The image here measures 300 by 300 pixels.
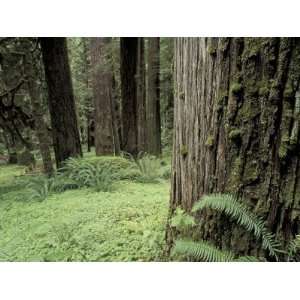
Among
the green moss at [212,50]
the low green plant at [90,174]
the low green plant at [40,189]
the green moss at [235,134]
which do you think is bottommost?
the low green plant at [40,189]

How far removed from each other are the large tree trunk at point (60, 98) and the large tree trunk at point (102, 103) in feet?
3.88

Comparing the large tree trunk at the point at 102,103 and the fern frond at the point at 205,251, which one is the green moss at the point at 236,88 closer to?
the fern frond at the point at 205,251

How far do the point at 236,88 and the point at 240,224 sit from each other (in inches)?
35.3

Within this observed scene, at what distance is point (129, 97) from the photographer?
23.4 ft

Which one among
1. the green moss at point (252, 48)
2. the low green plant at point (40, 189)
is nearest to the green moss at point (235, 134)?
the green moss at point (252, 48)

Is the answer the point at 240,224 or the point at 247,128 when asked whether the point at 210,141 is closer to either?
the point at 247,128

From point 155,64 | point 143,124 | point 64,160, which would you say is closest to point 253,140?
point 64,160

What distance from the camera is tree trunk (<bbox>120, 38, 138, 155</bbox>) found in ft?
23.1

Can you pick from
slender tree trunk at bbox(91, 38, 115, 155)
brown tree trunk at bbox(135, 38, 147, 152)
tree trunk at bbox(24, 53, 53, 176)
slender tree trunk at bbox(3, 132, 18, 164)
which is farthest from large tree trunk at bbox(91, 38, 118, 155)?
slender tree trunk at bbox(3, 132, 18, 164)

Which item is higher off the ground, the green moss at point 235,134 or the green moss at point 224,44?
the green moss at point 224,44

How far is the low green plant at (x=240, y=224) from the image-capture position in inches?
73.7

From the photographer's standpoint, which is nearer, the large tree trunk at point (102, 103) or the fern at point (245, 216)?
the fern at point (245, 216)
